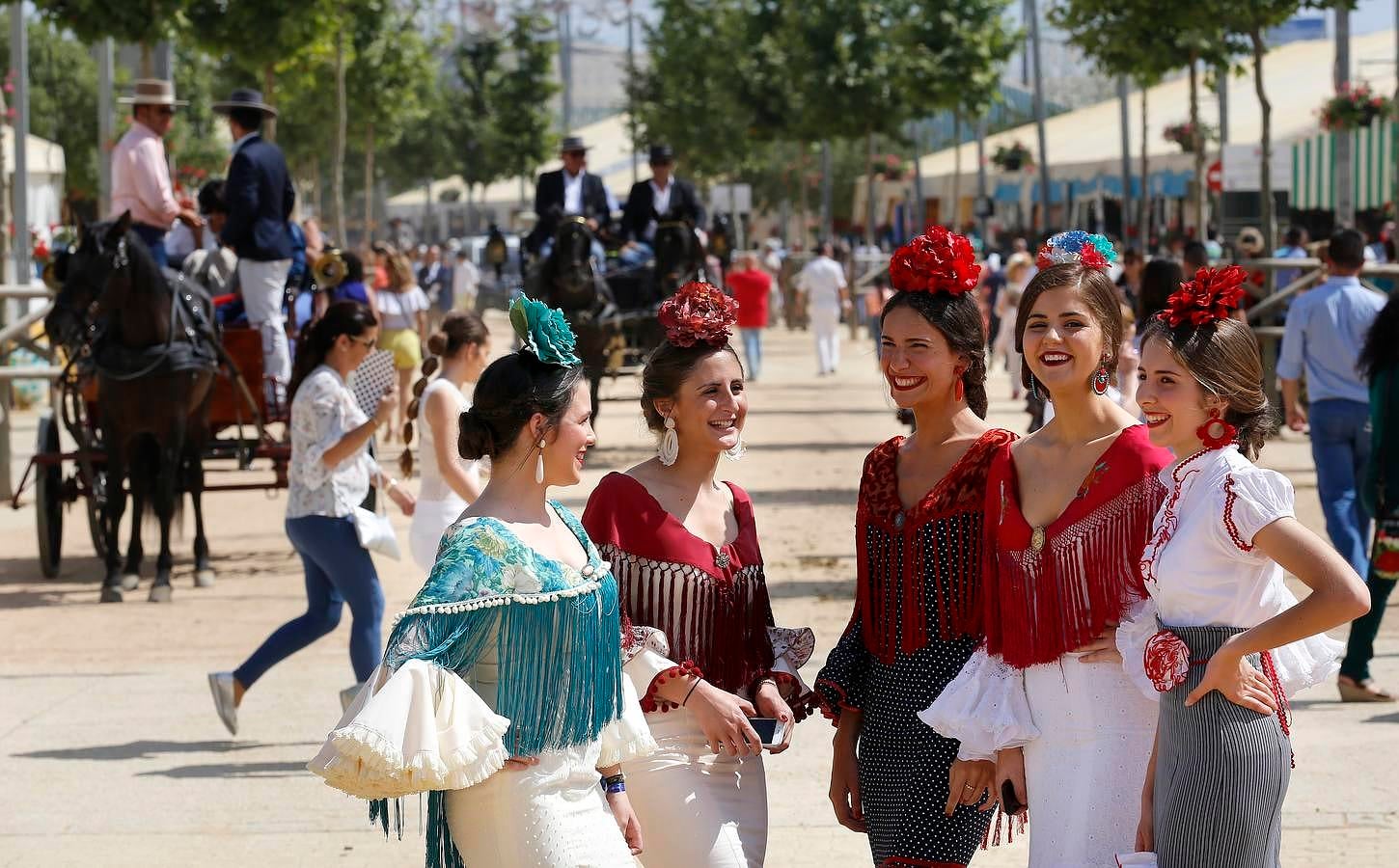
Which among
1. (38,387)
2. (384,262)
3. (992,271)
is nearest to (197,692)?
(384,262)

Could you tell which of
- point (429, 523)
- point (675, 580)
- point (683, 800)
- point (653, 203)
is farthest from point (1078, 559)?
point (653, 203)

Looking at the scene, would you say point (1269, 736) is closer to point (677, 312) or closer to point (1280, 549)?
point (1280, 549)

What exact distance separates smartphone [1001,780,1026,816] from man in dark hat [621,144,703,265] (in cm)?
1471

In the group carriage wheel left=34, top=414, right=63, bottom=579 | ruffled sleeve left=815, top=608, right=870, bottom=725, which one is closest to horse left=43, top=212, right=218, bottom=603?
carriage wheel left=34, top=414, right=63, bottom=579

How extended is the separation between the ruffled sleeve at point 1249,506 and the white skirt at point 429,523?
430 centimetres

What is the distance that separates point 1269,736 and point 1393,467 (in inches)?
188

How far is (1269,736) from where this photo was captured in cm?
379

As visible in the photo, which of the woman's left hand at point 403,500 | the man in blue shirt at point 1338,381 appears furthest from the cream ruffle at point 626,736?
the man in blue shirt at point 1338,381

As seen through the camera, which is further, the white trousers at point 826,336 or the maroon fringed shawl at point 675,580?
the white trousers at point 826,336

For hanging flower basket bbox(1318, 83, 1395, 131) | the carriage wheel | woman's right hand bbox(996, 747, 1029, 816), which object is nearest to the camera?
woman's right hand bbox(996, 747, 1029, 816)

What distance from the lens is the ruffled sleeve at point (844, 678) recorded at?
4.52 metres

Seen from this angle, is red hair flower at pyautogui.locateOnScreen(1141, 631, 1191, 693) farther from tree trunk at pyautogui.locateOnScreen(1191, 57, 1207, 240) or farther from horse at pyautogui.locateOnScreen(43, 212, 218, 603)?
tree trunk at pyautogui.locateOnScreen(1191, 57, 1207, 240)

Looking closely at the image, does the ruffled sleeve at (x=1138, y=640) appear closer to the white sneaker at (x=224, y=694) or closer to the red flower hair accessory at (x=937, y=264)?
the red flower hair accessory at (x=937, y=264)

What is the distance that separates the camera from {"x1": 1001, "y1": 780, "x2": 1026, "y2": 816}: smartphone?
4.25 meters
